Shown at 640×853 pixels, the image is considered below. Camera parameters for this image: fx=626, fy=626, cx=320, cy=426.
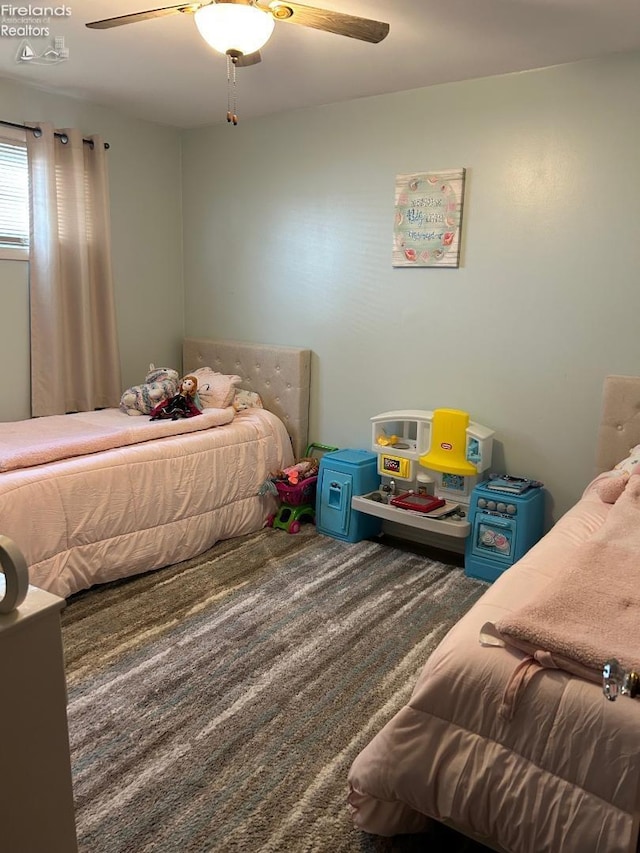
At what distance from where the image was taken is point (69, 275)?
3.72 meters

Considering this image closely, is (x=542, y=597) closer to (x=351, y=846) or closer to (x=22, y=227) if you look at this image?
(x=351, y=846)

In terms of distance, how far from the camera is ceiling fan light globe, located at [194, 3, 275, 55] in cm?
180

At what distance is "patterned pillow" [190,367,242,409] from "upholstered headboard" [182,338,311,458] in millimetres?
157

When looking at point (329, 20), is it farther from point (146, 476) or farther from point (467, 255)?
point (146, 476)

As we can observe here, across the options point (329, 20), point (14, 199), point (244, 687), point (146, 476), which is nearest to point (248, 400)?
point (146, 476)

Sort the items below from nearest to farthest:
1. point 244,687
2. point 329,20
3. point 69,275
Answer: point 329,20 → point 244,687 → point 69,275

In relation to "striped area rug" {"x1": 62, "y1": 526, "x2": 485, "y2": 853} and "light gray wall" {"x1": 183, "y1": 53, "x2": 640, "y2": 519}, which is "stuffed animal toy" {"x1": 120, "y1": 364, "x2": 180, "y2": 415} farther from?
"striped area rug" {"x1": 62, "y1": 526, "x2": 485, "y2": 853}

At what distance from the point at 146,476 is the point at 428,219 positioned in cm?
197

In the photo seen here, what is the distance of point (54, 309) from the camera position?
360cm

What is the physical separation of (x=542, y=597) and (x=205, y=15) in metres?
1.88

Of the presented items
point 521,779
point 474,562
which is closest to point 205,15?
point 521,779

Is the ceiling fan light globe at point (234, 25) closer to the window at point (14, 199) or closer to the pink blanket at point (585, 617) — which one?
the pink blanket at point (585, 617)

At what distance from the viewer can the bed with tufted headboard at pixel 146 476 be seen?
8.81 ft

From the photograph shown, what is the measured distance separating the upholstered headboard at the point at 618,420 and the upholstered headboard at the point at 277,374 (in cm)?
175
